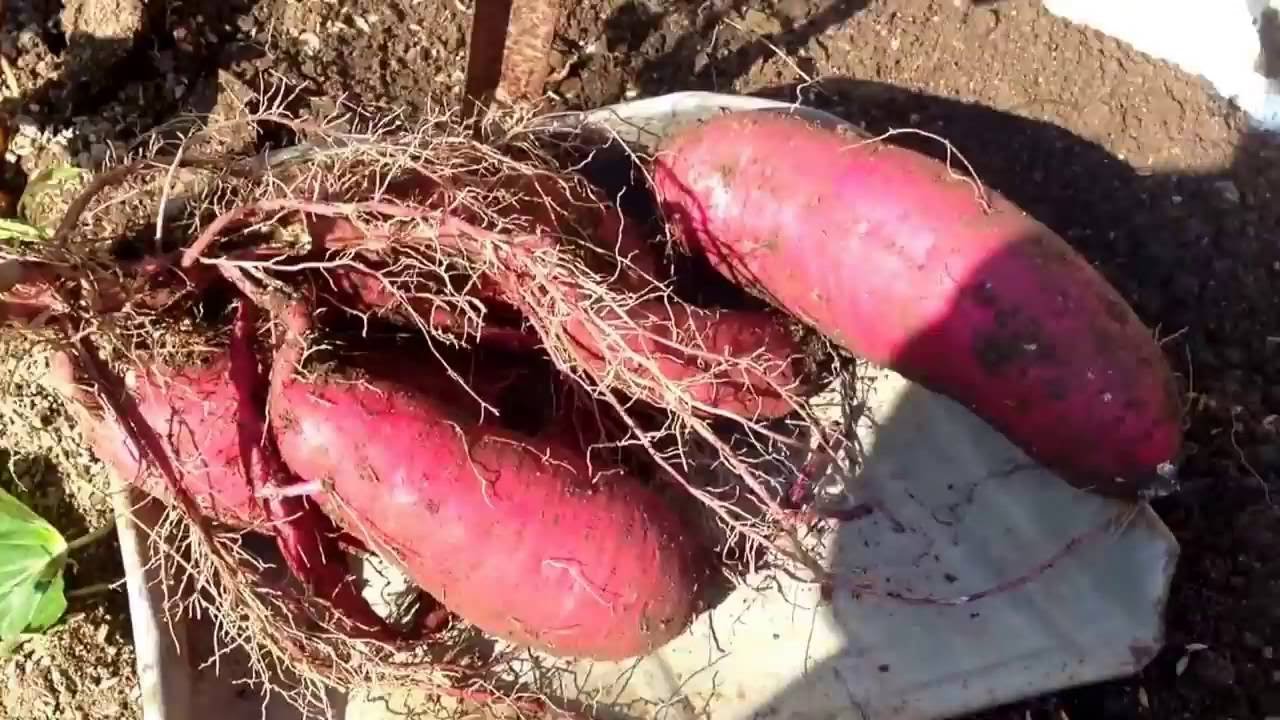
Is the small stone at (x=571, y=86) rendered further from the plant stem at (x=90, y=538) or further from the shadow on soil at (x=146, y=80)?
the plant stem at (x=90, y=538)

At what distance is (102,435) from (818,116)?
79 cm

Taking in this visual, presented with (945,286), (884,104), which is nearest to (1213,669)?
(945,286)

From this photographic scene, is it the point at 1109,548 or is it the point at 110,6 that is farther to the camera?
the point at 110,6

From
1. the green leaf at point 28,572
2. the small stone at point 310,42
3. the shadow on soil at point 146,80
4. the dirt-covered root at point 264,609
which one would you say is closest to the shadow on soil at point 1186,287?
the dirt-covered root at point 264,609

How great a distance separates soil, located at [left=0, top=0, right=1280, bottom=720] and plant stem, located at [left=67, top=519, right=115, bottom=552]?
0.04 meters

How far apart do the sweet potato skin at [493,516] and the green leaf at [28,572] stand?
45 cm

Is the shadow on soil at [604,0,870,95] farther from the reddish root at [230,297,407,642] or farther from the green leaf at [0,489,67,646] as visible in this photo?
the green leaf at [0,489,67,646]

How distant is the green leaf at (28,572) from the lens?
123cm

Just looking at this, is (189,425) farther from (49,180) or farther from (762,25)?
(762,25)

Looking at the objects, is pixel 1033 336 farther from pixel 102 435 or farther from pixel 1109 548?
pixel 102 435

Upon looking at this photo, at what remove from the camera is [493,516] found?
1000 millimetres

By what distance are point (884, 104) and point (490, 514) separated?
0.74m

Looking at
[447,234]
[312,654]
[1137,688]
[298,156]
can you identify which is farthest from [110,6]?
[1137,688]

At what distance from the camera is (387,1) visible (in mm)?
1396
